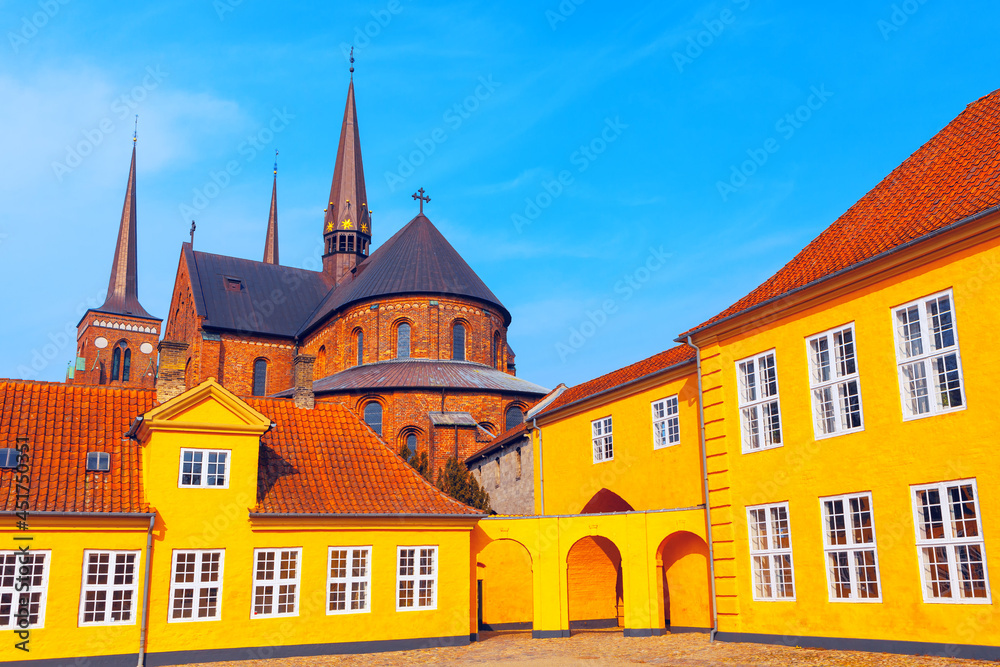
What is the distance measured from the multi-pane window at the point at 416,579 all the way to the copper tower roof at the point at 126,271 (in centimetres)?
6617

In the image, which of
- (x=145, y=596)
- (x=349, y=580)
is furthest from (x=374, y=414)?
(x=145, y=596)

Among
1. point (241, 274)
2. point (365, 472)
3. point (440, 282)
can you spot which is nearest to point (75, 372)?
point (241, 274)

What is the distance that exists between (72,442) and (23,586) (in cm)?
363

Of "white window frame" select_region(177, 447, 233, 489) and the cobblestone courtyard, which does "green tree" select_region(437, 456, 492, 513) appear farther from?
"white window frame" select_region(177, 447, 233, 489)

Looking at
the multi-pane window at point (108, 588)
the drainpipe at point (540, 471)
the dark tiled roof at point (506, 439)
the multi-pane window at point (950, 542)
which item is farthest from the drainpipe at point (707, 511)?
the multi-pane window at point (108, 588)

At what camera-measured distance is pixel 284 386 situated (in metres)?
55.1

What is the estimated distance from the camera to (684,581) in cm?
2253

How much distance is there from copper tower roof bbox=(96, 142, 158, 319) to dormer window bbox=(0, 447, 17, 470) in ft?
211

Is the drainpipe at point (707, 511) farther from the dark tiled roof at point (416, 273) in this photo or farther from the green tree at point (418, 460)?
the dark tiled roof at point (416, 273)

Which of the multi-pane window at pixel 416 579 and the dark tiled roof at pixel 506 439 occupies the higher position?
the dark tiled roof at pixel 506 439

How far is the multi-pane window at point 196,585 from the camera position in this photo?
19.1 m

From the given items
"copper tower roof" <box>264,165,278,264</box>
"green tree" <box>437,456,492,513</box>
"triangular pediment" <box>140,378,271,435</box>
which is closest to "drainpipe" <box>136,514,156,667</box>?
"triangular pediment" <box>140,378,271,435</box>

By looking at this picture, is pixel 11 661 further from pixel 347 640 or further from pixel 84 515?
pixel 347 640

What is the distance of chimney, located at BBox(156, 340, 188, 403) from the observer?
72.3 ft
